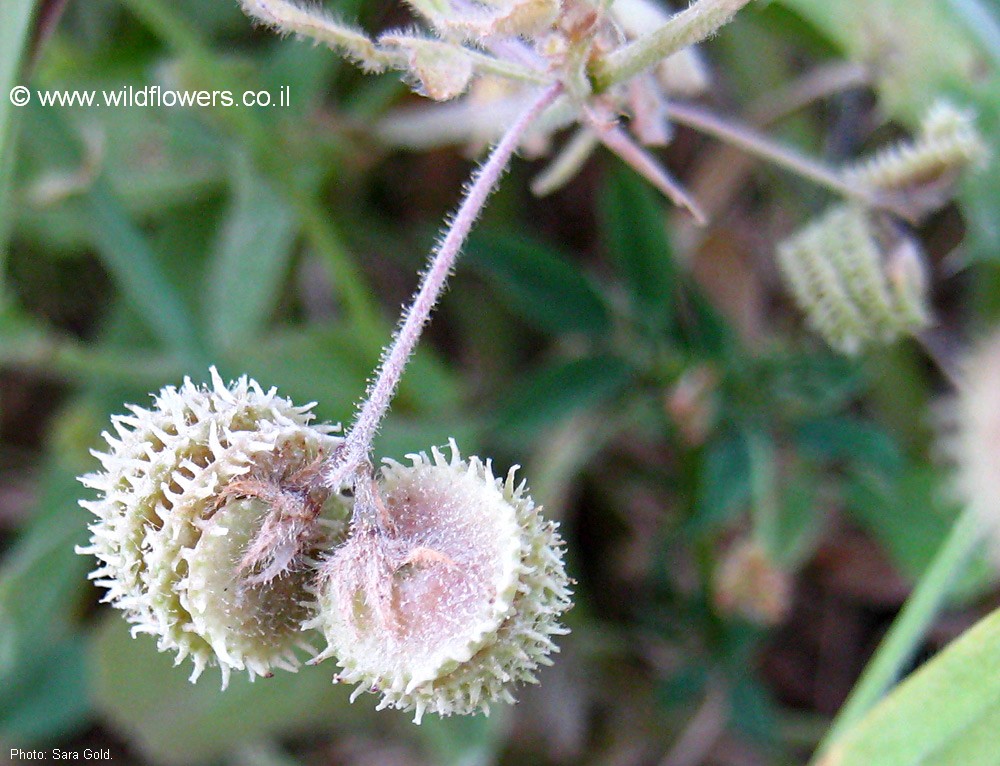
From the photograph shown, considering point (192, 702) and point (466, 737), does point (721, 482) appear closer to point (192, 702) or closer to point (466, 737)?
point (466, 737)

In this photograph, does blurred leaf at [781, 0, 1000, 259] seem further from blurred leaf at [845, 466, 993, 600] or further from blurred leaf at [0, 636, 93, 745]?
blurred leaf at [0, 636, 93, 745]

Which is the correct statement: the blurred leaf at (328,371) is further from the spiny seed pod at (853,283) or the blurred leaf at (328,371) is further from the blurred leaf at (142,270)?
the spiny seed pod at (853,283)

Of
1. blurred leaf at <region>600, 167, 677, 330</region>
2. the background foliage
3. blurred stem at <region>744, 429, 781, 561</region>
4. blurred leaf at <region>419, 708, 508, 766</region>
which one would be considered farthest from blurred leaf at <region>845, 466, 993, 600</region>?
blurred leaf at <region>419, 708, 508, 766</region>

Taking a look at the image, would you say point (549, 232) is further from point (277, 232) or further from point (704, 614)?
point (704, 614)

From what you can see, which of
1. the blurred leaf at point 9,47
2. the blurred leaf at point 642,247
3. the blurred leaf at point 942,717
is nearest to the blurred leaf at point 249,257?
the blurred leaf at point 642,247

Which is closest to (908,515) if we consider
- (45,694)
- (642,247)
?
(642,247)
